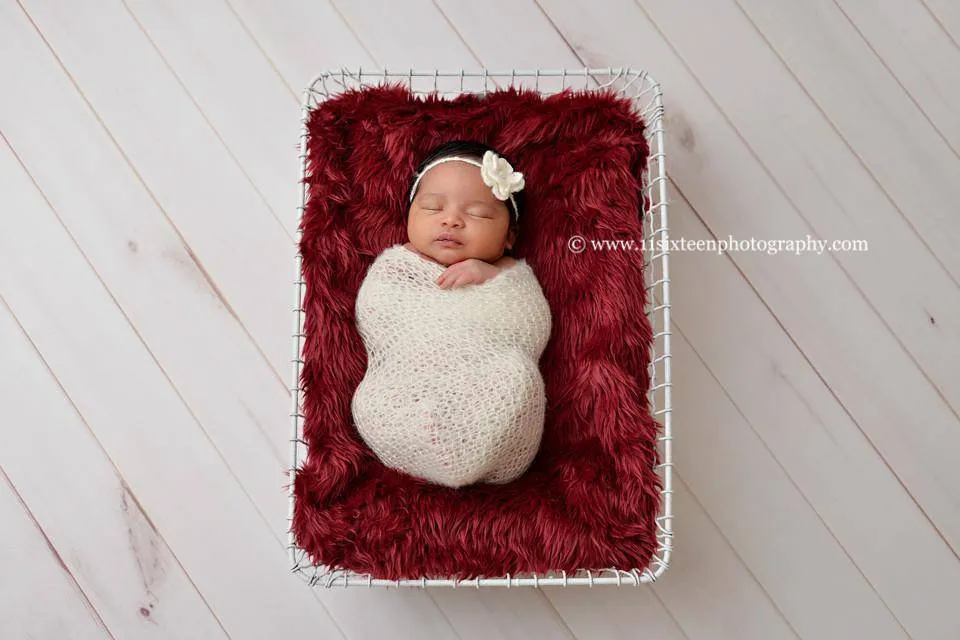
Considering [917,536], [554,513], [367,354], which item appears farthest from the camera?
[917,536]

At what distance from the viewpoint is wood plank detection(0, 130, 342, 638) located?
1299mm

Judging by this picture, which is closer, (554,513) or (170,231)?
(554,513)

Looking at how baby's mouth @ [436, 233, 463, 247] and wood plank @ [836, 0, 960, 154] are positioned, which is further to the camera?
wood plank @ [836, 0, 960, 154]

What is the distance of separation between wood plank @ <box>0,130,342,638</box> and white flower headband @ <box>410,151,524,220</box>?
0.69 meters

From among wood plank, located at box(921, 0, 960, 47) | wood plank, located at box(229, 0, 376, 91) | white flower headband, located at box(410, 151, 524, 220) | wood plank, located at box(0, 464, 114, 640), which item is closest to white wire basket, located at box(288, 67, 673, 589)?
wood plank, located at box(229, 0, 376, 91)

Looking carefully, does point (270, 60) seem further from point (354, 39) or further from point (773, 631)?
point (773, 631)

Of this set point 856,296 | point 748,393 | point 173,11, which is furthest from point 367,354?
point 856,296

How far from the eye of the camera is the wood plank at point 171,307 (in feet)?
4.33

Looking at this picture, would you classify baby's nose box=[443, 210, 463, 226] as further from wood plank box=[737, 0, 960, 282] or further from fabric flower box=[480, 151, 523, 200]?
wood plank box=[737, 0, 960, 282]

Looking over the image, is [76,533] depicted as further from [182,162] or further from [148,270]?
[182,162]

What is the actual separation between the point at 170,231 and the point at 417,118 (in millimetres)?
548

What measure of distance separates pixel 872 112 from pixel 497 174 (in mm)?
823

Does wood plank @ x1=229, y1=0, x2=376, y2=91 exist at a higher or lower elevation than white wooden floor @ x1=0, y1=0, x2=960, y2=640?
higher

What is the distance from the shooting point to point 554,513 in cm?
112
